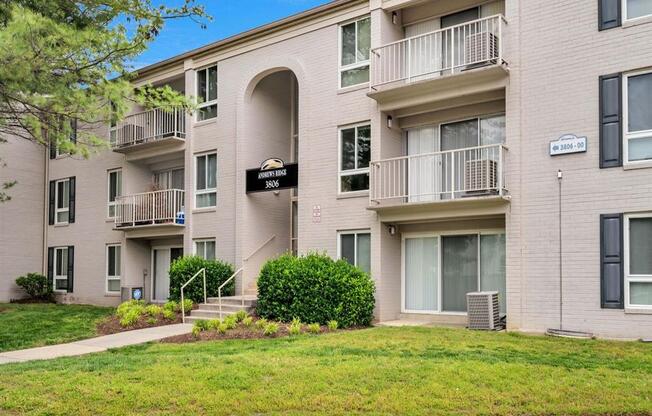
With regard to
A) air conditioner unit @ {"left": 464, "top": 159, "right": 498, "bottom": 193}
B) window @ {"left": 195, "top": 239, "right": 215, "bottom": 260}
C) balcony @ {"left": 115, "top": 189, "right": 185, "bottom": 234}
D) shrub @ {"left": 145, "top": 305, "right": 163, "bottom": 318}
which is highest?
air conditioner unit @ {"left": 464, "top": 159, "right": 498, "bottom": 193}

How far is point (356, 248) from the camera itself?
56.0ft

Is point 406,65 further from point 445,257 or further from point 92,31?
point 92,31

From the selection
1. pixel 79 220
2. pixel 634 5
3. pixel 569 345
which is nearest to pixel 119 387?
pixel 569 345

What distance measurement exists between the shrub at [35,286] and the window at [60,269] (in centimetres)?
42

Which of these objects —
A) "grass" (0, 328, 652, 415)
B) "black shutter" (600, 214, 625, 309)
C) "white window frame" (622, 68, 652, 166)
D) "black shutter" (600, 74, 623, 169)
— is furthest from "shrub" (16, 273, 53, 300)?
"white window frame" (622, 68, 652, 166)

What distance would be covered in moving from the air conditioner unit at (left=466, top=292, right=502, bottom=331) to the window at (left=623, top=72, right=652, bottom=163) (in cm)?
396

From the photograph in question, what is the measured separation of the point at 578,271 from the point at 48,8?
10.6 metres

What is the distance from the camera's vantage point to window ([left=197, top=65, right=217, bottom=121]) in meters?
21.1

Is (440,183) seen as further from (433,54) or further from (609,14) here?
(609,14)

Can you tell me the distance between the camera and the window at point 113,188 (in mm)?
24109

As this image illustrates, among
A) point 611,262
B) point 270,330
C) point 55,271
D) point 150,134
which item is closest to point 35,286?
point 55,271

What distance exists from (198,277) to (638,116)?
12248 millimetres

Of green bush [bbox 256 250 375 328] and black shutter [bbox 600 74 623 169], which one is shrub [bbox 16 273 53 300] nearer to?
green bush [bbox 256 250 375 328]

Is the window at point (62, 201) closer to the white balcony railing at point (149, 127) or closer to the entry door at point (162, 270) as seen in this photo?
the white balcony railing at point (149, 127)
